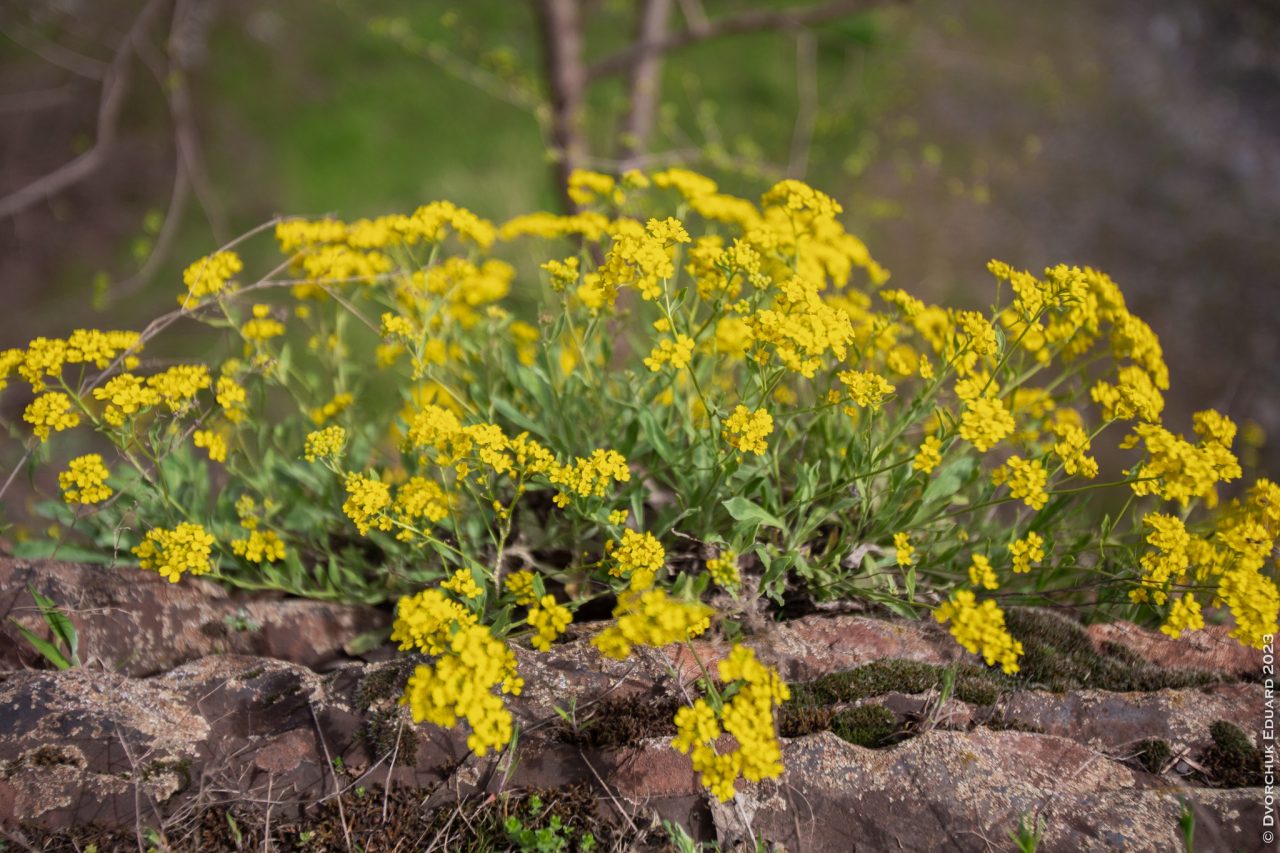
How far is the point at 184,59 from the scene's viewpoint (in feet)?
28.1

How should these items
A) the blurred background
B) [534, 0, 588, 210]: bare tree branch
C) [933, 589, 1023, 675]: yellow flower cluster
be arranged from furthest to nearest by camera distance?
1. the blurred background
2. [534, 0, 588, 210]: bare tree branch
3. [933, 589, 1023, 675]: yellow flower cluster

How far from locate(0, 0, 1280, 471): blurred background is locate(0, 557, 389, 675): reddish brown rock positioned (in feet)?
14.0

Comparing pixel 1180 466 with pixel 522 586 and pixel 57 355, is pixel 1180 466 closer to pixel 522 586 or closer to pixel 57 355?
pixel 522 586

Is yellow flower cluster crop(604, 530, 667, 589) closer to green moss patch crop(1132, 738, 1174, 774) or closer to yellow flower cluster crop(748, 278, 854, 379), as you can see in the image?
yellow flower cluster crop(748, 278, 854, 379)

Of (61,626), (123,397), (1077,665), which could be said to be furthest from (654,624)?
(61,626)

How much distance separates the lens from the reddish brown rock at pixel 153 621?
256 centimetres

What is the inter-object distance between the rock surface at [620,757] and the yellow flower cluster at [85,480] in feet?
1.63

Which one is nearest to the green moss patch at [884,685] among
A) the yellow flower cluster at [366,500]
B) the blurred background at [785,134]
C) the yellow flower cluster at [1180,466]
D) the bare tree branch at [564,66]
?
the yellow flower cluster at [1180,466]

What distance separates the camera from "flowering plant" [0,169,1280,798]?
6.88 ft

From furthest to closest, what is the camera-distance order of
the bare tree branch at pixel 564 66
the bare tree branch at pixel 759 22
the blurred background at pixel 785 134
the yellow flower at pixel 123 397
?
the blurred background at pixel 785 134 → the bare tree branch at pixel 564 66 → the bare tree branch at pixel 759 22 → the yellow flower at pixel 123 397

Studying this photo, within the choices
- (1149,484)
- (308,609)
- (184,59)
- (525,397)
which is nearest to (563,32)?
(525,397)

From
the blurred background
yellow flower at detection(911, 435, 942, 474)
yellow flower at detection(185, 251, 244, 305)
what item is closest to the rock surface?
yellow flower at detection(911, 435, 942, 474)

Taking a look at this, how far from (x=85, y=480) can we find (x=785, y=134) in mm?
7064

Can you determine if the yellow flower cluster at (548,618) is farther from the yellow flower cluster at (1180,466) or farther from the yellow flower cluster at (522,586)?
the yellow flower cluster at (1180,466)
